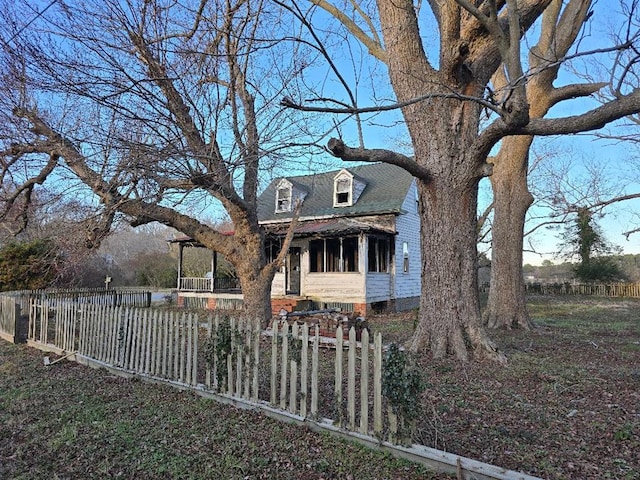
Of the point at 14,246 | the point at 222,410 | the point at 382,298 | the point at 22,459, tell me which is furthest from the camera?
the point at 382,298

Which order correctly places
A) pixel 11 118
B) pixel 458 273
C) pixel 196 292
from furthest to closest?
1. pixel 196 292
2. pixel 11 118
3. pixel 458 273

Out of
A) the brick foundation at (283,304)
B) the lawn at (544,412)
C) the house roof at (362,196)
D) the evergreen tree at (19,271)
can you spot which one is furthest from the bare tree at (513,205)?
the evergreen tree at (19,271)

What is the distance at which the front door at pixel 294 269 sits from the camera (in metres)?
20.4

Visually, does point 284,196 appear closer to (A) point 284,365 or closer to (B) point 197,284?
(B) point 197,284

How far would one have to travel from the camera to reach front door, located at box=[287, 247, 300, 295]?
66.8ft

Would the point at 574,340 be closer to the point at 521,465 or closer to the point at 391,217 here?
the point at 521,465

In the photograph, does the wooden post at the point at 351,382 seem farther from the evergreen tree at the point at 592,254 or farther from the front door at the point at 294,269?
the evergreen tree at the point at 592,254

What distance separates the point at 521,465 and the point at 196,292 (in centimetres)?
1856

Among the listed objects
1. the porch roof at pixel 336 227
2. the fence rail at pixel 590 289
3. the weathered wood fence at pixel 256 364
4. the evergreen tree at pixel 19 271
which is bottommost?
the fence rail at pixel 590 289

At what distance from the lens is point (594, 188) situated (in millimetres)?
17328

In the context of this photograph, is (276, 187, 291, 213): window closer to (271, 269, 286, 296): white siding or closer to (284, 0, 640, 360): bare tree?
(271, 269, 286, 296): white siding

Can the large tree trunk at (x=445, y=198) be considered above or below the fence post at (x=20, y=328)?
above

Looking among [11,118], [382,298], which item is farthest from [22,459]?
[382,298]

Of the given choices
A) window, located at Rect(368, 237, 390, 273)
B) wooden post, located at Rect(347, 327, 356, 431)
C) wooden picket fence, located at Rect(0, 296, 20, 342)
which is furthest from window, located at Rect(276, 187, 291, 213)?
wooden post, located at Rect(347, 327, 356, 431)
